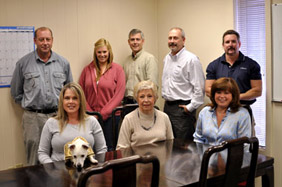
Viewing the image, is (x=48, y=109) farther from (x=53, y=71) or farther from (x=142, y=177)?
(x=142, y=177)

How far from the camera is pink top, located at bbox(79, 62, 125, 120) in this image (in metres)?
4.25

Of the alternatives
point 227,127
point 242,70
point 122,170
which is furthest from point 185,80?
point 122,170

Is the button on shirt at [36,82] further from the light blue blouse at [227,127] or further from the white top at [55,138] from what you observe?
the light blue blouse at [227,127]

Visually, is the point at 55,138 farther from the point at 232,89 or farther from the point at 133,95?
the point at 232,89

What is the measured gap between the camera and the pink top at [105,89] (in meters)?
4.25

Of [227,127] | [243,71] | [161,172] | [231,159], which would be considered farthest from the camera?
[243,71]

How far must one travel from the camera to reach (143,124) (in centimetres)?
305

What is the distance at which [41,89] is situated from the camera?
12.7ft

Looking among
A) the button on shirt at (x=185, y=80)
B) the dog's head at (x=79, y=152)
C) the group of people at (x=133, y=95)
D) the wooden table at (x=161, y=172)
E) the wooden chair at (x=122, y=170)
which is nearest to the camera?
the wooden chair at (x=122, y=170)

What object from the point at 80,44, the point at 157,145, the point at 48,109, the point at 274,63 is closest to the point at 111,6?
the point at 80,44

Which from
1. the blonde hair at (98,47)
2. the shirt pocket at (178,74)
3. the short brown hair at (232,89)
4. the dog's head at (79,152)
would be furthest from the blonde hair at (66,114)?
the shirt pocket at (178,74)

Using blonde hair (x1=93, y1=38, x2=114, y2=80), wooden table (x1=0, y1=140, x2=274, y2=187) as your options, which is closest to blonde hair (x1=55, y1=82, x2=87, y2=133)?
wooden table (x1=0, y1=140, x2=274, y2=187)

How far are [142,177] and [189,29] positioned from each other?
2.88 metres

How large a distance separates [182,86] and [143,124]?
1.24 metres
